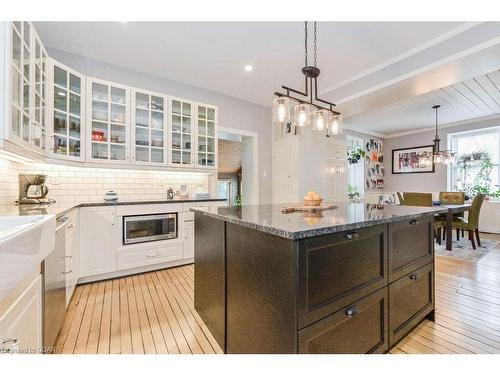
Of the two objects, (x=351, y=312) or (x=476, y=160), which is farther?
(x=476, y=160)

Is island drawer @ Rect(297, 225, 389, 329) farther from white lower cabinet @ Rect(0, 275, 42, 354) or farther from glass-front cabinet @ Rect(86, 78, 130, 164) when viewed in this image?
glass-front cabinet @ Rect(86, 78, 130, 164)

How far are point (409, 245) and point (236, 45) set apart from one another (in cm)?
280

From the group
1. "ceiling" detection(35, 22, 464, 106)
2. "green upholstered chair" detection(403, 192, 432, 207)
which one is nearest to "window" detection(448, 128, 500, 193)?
"green upholstered chair" detection(403, 192, 432, 207)

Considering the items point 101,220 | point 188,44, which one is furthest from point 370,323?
point 188,44

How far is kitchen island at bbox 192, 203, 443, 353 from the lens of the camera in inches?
41.3

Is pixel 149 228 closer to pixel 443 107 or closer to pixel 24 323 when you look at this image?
pixel 24 323

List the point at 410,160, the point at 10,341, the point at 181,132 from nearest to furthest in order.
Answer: the point at 10,341, the point at 181,132, the point at 410,160

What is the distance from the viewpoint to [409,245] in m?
1.69

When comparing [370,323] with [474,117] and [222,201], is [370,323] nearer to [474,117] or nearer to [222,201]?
[222,201]

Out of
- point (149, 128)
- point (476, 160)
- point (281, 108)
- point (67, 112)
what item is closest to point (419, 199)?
point (476, 160)

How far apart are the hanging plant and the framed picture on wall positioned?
3.84 ft

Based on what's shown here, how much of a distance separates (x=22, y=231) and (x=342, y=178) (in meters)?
5.68

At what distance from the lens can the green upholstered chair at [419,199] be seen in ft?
13.9

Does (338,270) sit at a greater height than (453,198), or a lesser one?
lesser
